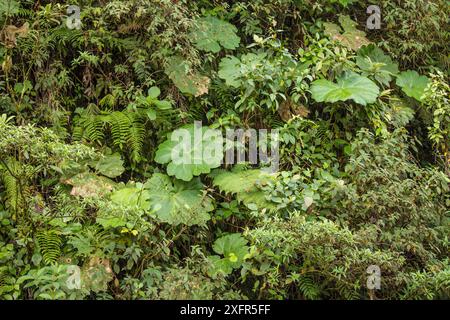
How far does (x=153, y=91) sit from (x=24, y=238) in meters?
1.85

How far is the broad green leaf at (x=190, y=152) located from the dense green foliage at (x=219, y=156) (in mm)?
23

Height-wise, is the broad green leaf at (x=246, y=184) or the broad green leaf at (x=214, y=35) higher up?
the broad green leaf at (x=214, y=35)

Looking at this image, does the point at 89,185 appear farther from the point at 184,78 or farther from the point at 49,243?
the point at 184,78

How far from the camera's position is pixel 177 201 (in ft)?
16.4

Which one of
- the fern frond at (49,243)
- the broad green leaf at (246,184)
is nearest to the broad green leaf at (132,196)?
the fern frond at (49,243)

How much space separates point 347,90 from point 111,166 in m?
2.32

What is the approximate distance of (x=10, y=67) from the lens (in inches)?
220

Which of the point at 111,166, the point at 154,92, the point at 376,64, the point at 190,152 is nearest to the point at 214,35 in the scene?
the point at 154,92

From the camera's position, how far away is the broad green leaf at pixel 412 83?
6233 mm

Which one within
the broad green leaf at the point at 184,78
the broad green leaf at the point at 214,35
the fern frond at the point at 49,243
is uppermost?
the broad green leaf at the point at 214,35

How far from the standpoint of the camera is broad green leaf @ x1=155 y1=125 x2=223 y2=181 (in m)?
5.15

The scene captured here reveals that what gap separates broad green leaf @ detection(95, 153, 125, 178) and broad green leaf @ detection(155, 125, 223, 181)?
1.09ft

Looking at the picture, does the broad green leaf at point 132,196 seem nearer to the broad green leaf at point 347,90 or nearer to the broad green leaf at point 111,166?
the broad green leaf at point 111,166
